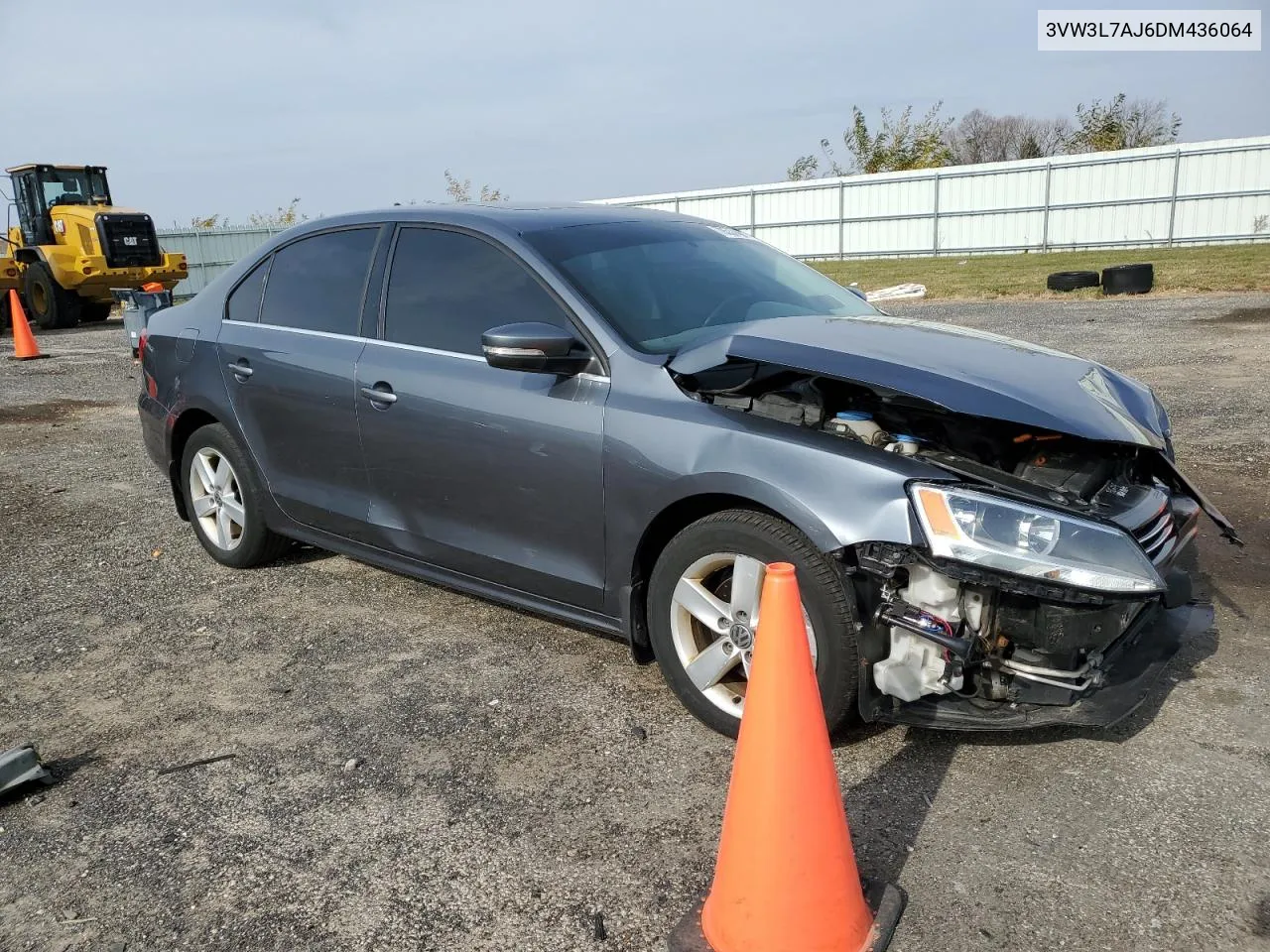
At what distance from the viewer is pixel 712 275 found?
13.5 feet

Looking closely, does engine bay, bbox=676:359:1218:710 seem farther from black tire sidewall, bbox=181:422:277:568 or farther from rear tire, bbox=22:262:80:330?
rear tire, bbox=22:262:80:330

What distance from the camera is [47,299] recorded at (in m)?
20.0

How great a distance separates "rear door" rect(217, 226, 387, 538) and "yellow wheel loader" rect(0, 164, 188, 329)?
17.0 metres

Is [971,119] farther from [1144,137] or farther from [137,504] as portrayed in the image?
[137,504]

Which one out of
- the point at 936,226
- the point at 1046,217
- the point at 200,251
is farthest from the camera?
the point at 200,251

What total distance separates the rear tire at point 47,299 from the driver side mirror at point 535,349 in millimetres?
19655

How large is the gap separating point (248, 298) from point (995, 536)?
3.61 metres

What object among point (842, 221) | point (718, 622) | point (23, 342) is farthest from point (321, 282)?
point (842, 221)

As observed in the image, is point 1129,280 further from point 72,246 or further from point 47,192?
point 47,192

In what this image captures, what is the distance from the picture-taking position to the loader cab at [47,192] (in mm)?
20172

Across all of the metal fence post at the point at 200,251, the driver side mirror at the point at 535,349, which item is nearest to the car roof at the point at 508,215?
the driver side mirror at the point at 535,349

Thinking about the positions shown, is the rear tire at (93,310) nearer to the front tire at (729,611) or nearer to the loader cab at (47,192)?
the loader cab at (47,192)

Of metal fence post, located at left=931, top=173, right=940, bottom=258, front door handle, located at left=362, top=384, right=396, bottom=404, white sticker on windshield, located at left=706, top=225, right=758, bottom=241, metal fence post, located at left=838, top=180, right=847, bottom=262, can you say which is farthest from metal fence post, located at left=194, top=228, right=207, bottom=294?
front door handle, located at left=362, top=384, right=396, bottom=404

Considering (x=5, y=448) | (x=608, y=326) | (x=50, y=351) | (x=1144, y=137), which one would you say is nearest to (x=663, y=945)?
(x=608, y=326)
